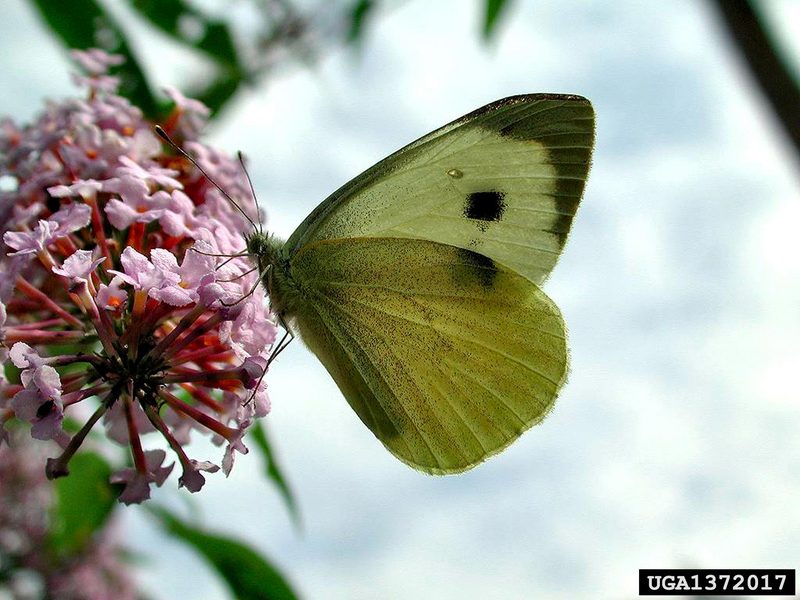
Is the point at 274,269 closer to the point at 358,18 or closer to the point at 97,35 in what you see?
the point at 97,35

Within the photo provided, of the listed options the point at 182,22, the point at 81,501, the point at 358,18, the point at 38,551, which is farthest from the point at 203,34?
the point at 38,551

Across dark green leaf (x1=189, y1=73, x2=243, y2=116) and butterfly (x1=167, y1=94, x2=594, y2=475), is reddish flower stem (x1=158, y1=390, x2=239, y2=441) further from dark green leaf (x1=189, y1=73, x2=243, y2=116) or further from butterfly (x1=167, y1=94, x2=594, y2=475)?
dark green leaf (x1=189, y1=73, x2=243, y2=116)

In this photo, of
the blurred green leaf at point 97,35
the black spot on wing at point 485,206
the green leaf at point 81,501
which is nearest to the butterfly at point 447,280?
the black spot on wing at point 485,206

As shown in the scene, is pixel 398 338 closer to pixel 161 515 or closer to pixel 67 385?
pixel 67 385

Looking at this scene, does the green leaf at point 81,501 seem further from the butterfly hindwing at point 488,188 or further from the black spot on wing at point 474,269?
the black spot on wing at point 474,269

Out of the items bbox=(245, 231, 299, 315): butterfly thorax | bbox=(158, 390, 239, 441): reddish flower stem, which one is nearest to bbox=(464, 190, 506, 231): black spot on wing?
bbox=(245, 231, 299, 315): butterfly thorax

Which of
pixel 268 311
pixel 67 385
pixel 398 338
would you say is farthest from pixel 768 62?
pixel 67 385
